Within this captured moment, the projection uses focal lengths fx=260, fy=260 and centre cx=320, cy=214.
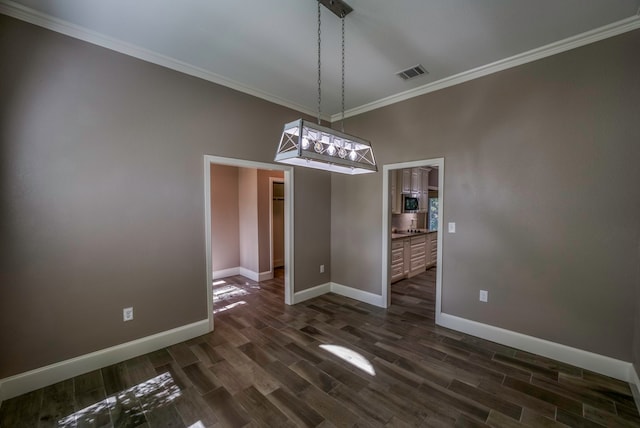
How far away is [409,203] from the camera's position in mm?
6211

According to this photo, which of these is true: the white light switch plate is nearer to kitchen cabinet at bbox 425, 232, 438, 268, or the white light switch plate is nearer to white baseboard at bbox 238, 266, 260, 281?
white baseboard at bbox 238, 266, 260, 281

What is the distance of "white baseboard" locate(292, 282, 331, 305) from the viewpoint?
166 inches

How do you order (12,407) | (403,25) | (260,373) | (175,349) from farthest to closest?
(175,349) < (260,373) < (403,25) < (12,407)

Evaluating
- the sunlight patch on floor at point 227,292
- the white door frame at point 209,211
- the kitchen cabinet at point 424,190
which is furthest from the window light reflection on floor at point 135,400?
the kitchen cabinet at point 424,190

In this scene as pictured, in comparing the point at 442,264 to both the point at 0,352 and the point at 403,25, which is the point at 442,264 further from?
the point at 0,352

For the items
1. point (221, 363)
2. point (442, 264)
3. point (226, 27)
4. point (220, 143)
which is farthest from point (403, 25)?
point (221, 363)

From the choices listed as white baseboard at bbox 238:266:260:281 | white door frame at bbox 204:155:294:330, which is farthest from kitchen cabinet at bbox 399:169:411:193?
white baseboard at bbox 238:266:260:281

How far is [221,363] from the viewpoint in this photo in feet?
8.56

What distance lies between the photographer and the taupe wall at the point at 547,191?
7.67 ft

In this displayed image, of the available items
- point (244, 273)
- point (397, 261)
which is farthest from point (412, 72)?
point (244, 273)

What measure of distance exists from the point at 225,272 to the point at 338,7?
5.09 m

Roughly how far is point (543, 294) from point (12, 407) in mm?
4825

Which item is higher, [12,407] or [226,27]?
[226,27]

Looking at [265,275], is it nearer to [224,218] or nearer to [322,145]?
[224,218]
